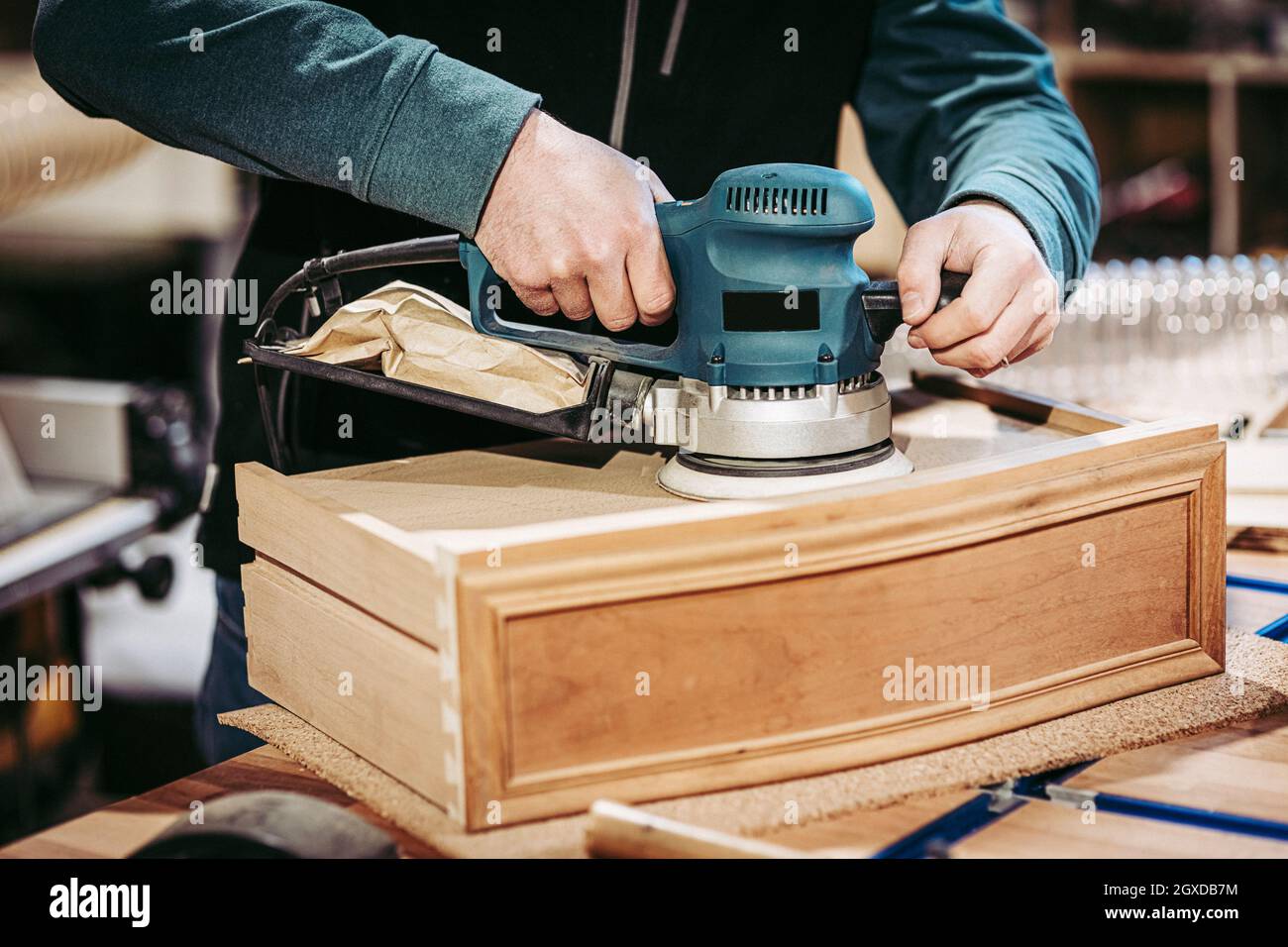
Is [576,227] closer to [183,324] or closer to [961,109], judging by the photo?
[961,109]

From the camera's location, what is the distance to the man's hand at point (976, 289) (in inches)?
33.6

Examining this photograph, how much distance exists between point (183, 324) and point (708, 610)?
9.57 ft

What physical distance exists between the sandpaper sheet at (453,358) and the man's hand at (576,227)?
0.07 meters

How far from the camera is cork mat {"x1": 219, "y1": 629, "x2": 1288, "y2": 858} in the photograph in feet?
2.35

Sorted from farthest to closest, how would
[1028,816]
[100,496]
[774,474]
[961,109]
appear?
[100,496]
[961,109]
[774,474]
[1028,816]

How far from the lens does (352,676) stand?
0.81 m

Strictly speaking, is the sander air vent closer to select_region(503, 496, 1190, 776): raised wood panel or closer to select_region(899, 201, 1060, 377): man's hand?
select_region(899, 201, 1060, 377): man's hand

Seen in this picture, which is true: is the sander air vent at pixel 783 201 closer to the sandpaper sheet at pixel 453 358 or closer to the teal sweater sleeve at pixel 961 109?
the sandpaper sheet at pixel 453 358

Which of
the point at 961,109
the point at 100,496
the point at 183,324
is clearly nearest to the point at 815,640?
the point at 961,109

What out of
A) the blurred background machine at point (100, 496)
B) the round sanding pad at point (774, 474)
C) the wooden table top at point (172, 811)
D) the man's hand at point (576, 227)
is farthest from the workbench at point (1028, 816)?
the blurred background machine at point (100, 496)

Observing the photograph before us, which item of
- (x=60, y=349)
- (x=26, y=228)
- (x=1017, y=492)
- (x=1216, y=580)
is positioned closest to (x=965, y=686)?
(x=1017, y=492)

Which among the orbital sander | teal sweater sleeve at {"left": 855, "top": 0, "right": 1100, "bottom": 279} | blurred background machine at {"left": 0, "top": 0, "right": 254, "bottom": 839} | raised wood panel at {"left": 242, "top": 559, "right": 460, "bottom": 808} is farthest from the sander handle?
blurred background machine at {"left": 0, "top": 0, "right": 254, "bottom": 839}

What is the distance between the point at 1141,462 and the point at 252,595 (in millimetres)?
634

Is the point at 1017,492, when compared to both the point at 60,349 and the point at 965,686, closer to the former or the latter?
the point at 965,686
